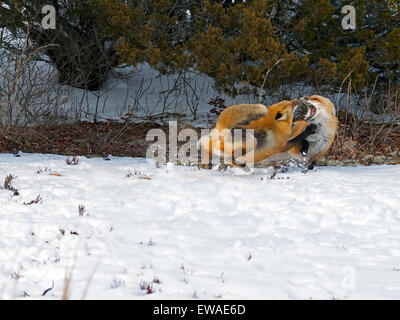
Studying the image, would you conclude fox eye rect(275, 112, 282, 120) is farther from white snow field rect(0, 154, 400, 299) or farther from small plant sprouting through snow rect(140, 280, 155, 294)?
small plant sprouting through snow rect(140, 280, 155, 294)

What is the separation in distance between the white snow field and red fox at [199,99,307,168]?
0.97 feet

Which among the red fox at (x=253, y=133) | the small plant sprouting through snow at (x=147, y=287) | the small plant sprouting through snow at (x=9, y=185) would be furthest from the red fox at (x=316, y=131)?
the small plant sprouting through snow at (x=147, y=287)

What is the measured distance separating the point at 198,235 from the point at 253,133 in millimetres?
2057

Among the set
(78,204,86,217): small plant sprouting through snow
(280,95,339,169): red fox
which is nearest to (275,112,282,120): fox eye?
(280,95,339,169): red fox

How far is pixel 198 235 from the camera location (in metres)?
3.91

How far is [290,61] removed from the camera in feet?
27.5

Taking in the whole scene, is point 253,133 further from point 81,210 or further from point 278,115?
point 81,210

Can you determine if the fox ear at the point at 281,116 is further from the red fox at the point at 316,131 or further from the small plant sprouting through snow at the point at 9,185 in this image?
the small plant sprouting through snow at the point at 9,185

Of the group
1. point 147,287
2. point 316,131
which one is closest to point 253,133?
point 316,131

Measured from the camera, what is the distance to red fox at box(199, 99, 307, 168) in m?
5.67

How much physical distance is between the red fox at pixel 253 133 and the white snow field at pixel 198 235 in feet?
0.97

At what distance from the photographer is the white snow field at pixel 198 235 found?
9.77 ft
